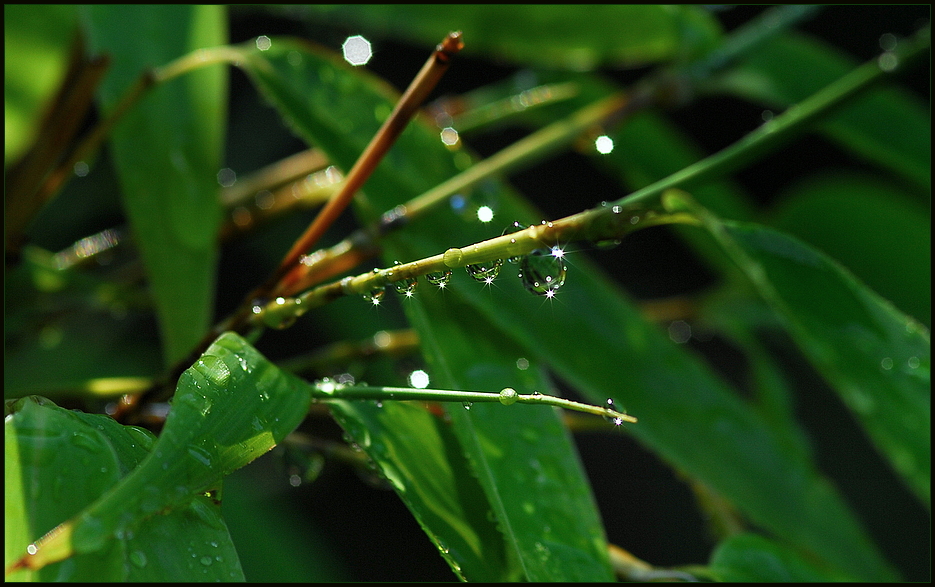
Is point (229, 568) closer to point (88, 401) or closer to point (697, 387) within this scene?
point (88, 401)

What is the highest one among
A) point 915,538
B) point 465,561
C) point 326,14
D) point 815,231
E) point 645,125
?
point 326,14

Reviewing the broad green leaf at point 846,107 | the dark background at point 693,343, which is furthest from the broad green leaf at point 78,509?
the broad green leaf at point 846,107

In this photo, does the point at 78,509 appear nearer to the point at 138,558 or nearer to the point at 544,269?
the point at 138,558

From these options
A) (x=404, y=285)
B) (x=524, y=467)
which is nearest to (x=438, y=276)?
(x=404, y=285)

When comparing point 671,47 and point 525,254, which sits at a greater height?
point 671,47

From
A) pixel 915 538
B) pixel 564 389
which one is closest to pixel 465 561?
pixel 564 389

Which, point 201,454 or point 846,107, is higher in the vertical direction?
point 846,107
